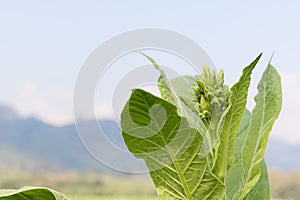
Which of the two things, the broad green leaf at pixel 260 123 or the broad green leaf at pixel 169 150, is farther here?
the broad green leaf at pixel 260 123

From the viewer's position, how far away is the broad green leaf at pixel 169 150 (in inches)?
23.0

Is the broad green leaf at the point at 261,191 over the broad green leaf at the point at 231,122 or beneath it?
beneath

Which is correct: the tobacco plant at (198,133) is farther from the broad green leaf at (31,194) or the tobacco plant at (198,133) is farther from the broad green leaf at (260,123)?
the broad green leaf at (31,194)

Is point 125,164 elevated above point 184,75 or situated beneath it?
situated beneath

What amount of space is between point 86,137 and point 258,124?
0.80ft

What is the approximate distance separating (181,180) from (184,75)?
0.15 metres

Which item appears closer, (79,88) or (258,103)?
(79,88)

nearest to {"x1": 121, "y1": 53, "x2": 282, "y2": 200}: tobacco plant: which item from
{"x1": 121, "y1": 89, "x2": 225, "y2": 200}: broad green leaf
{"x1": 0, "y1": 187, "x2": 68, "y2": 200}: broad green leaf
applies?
{"x1": 121, "y1": 89, "x2": 225, "y2": 200}: broad green leaf

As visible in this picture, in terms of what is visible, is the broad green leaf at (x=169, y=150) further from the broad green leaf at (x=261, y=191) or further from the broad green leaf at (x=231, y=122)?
the broad green leaf at (x=261, y=191)

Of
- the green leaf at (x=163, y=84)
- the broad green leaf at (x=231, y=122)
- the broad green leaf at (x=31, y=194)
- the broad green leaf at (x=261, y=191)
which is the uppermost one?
the green leaf at (x=163, y=84)

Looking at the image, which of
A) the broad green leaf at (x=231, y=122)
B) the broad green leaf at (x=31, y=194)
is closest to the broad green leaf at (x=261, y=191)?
the broad green leaf at (x=231, y=122)

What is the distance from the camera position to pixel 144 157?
64 cm

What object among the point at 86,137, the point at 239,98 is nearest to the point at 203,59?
the point at 239,98

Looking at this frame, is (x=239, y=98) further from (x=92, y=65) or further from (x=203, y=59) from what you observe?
(x=92, y=65)
